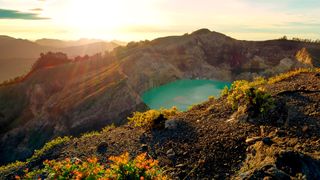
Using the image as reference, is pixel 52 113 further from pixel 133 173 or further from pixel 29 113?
pixel 133 173

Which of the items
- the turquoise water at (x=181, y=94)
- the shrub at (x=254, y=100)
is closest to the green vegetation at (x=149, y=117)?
the shrub at (x=254, y=100)

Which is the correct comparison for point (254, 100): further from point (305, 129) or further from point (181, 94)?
point (181, 94)

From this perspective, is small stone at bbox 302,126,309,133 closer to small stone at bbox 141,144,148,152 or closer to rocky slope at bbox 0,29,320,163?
small stone at bbox 141,144,148,152

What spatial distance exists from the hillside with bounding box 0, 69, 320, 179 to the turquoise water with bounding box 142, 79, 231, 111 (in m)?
24.5

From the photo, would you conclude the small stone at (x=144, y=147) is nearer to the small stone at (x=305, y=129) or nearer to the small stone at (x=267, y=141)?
the small stone at (x=267, y=141)

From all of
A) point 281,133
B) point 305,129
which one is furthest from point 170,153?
point 305,129

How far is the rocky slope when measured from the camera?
45438 millimetres

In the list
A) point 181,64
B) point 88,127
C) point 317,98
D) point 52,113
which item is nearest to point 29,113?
point 52,113

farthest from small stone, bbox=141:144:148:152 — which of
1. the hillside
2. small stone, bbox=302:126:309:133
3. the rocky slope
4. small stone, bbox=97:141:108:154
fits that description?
the rocky slope

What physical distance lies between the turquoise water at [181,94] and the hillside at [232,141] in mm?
24518

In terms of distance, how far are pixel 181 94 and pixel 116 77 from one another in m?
8.61

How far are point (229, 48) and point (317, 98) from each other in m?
65.4

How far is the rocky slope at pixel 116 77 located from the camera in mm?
45438

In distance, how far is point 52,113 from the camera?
4816 cm
